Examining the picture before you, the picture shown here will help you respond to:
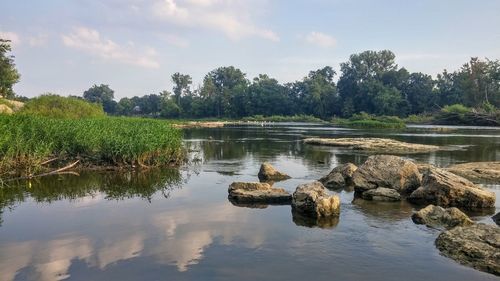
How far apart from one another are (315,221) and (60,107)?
40.9m

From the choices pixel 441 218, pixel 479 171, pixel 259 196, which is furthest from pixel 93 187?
pixel 479 171

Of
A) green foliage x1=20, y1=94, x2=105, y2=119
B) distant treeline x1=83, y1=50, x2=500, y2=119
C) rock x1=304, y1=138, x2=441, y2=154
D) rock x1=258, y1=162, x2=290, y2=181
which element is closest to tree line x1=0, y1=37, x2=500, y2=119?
distant treeline x1=83, y1=50, x2=500, y2=119

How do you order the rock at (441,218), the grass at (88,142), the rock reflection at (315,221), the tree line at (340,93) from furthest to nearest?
the tree line at (340,93)
the grass at (88,142)
the rock reflection at (315,221)
the rock at (441,218)

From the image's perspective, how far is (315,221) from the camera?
13.4m

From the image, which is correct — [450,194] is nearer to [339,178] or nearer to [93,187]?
[339,178]

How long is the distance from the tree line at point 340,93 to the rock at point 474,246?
98886mm

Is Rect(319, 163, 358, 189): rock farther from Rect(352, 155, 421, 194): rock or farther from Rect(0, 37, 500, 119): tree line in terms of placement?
Rect(0, 37, 500, 119): tree line

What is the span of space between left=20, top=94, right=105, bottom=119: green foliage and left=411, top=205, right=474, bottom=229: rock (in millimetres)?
38536

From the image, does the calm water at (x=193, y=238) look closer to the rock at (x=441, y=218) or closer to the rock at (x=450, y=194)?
the rock at (x=441, y=218)

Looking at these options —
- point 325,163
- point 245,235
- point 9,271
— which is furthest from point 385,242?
point 325,163

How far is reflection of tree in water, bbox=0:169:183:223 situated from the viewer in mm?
16781

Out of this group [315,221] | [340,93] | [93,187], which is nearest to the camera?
[315,221]

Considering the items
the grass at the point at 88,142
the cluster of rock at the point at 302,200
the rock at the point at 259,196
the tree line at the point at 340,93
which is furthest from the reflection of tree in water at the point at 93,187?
the tree line at the point at 340,93

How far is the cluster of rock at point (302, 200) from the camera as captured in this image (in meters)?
13.7
